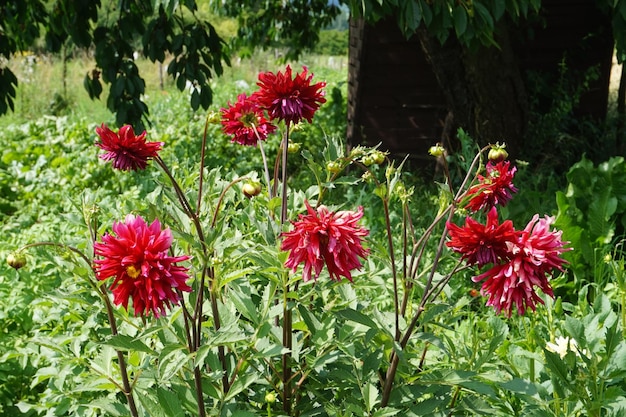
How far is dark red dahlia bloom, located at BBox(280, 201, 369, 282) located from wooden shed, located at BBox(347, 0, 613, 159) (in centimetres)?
436

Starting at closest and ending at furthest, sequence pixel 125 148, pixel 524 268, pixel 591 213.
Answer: pixel 524 268, pixel 125 148, pixel 591 213

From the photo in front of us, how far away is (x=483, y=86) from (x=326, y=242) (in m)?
3.76

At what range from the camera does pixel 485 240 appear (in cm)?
127

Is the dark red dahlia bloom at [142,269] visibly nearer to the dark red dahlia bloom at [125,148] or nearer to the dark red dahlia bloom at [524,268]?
the dark red dahlia bloom at [125,148]

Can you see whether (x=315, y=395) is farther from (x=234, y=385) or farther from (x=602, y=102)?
(x=602, y=102)

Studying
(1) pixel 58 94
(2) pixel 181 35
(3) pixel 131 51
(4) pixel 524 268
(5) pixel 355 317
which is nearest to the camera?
(4) pixel 524 268

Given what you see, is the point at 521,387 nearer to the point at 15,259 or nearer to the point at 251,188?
the point at 251,188

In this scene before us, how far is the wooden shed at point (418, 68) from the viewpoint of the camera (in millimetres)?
5625

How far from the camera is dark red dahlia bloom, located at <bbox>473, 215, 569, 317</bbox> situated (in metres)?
1.24

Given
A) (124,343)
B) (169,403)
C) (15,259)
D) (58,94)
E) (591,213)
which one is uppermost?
(15,259)

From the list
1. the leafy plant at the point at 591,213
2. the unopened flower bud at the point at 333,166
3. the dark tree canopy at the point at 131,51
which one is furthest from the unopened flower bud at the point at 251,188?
the dark tree canopy at the point at 131,51

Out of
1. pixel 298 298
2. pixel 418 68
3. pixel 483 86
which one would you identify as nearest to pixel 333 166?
pixel 298 298

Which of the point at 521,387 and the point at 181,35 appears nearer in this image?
the point at 521,387

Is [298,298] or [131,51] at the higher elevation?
[131,51]
